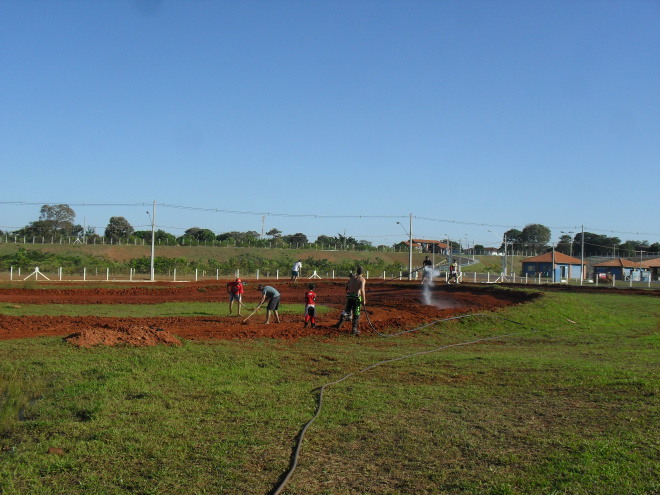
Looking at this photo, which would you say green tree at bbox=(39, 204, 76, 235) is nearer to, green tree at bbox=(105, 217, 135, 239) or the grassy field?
green tree at bbox=(105, 217, 135, 239)

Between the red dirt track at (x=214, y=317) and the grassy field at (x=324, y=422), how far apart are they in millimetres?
1187

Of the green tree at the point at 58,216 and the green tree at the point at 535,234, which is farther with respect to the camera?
the green tree at the point at 535,234

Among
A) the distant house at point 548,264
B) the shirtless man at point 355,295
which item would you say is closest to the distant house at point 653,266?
the distant house at point 548,264

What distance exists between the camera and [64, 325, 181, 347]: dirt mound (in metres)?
13.0

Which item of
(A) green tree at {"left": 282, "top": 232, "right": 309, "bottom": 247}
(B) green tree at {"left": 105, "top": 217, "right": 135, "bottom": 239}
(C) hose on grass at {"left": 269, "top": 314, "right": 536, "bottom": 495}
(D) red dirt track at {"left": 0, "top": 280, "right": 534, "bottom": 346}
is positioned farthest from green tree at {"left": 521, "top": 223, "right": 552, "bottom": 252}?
(C) hose on grass at {"left": 269, "top": 314, "right": 536, "bottom": 495}

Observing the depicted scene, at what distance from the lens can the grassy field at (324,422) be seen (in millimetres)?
5457

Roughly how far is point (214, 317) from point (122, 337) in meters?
7.53

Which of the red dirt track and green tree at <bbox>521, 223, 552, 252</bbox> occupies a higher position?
green tree at <bbox>521, 223, 552, 252</bbox>

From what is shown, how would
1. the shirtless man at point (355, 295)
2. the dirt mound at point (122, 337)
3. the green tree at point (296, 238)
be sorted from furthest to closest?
the green tree at point (296, 238) → the shirtless man at point (355, 295) → the dirt mound at point (122, 337)

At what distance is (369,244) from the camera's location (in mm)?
116000

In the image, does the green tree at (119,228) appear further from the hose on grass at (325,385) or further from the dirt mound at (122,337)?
the dirt mound at (122,337)

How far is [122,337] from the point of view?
13.3 meters

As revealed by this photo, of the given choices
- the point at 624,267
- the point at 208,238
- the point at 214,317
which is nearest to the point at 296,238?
the point at 208,238

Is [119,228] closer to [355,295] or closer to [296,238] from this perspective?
[296,238]
